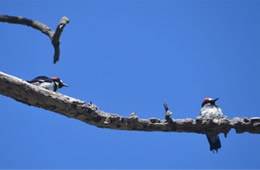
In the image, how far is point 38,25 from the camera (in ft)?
16.0

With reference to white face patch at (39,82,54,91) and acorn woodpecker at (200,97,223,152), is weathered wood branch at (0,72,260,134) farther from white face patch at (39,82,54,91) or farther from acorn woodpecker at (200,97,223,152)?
white face patch at (39,82,54,91)

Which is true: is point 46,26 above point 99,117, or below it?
above

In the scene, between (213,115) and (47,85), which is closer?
Result: (213,115)

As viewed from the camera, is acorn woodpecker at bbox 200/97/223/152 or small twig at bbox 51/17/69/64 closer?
small twig at bbox 51/17/69/64

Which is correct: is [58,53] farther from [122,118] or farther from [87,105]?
[122,118]

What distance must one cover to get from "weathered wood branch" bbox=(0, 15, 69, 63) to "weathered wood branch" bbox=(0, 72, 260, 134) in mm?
484

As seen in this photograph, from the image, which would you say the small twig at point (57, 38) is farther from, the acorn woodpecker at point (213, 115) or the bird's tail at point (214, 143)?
the bird's tail at point (214, 143)

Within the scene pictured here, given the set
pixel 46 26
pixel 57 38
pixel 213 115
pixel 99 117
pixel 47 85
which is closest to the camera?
pixel 57 38

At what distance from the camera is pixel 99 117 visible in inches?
177

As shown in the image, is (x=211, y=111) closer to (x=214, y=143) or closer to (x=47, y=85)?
(x=214, y=143)

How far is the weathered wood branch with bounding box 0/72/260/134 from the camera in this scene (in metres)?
4.36

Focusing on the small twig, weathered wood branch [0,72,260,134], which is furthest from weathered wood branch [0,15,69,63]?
weathered wood branch [0,72,260,134]

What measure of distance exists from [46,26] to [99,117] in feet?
4.56

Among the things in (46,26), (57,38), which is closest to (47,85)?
(46,26)
